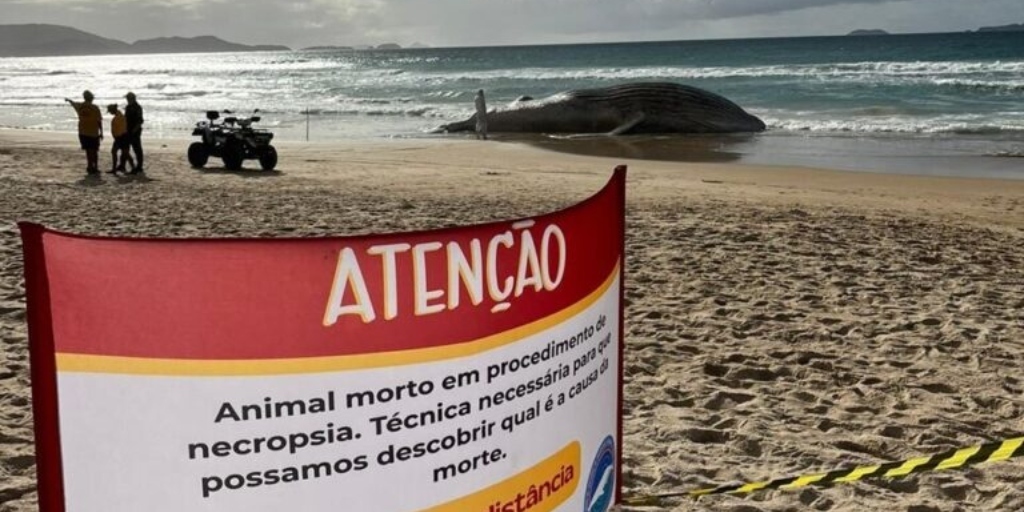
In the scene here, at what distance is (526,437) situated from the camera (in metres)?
2.14

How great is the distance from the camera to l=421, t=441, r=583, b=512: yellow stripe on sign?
207 cm

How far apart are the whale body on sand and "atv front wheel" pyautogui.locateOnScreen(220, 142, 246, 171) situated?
11.4 meters

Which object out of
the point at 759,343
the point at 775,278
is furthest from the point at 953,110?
the point at 759,343

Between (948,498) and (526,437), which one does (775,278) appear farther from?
(526,437)

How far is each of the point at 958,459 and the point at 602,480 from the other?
2.59 meters

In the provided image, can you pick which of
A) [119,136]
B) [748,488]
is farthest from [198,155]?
[748,488]

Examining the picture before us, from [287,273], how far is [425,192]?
37.3 ft

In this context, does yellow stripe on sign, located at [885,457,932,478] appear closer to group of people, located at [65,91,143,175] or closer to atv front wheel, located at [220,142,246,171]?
group of people, located at [65,91,143,175]

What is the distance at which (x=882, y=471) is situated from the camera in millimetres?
4035

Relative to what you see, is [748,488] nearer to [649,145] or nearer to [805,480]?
[805,480]

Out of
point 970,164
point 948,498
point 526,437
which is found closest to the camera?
point 526,437

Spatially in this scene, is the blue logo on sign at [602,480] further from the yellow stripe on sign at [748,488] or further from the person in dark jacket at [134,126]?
the person in dark jacket at [134,126]

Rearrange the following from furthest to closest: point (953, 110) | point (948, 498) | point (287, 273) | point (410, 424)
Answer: point (953, 110)
point (948, 498)
point (410, 424)
point (287, 273)

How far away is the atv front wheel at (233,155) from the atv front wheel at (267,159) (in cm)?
29
